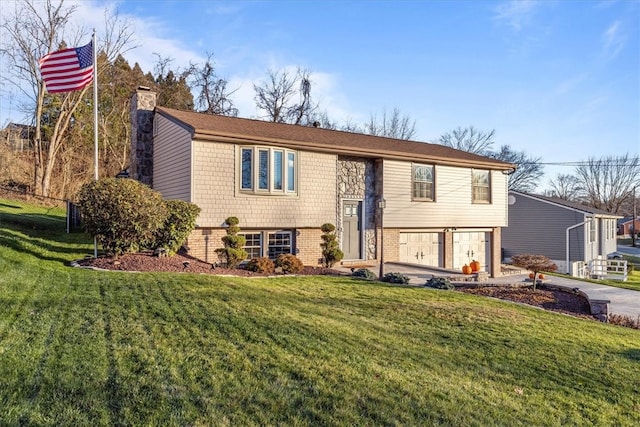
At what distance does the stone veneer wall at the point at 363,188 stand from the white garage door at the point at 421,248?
55.7 inches

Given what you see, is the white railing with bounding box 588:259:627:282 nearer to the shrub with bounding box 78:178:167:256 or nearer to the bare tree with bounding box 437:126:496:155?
the shrub with bounding box 78:178:167:256

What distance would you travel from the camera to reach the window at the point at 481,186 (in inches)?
686

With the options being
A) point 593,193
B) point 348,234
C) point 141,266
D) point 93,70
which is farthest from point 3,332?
point 593,193

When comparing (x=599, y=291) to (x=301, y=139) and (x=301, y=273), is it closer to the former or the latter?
(x=301, y=273)

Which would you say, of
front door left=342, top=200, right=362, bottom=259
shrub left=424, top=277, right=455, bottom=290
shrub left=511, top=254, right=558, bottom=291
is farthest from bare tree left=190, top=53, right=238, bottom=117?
shrub left=511, top=254, right=558, bottom=291

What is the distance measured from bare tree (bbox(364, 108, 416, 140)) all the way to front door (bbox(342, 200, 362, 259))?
26044 mm

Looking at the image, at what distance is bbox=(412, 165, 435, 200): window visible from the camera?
51.4 ft

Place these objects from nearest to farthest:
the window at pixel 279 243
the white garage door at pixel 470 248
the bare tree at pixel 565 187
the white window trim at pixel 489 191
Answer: the window at pixel 279 243 → the white garage door at pixel 470 248 → the white window trim at pixel 489 191 → the bare tree at pixel 565 187

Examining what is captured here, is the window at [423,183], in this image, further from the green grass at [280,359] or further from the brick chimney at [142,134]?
the brick chimney at [142,134]

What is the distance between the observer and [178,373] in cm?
367

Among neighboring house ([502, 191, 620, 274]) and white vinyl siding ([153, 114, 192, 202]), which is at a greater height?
white vinyl siding ([153, 114, 192, 202])

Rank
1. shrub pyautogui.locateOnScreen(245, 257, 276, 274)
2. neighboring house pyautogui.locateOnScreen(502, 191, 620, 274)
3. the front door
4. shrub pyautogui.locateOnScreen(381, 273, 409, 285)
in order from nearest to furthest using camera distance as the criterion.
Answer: shrub pyautogui.locateOnScreen(381, 273, 409, 285), shrub pyautogui.locateOnScreen(245, 257, 276, 274), the front door, neighboring house pyautogui.locateOnScreen(502, 191, 620, 274)

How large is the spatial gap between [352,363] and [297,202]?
878 centimetres

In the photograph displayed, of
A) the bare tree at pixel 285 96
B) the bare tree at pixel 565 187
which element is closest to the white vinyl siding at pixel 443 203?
the bare tree at pixel 285 96
